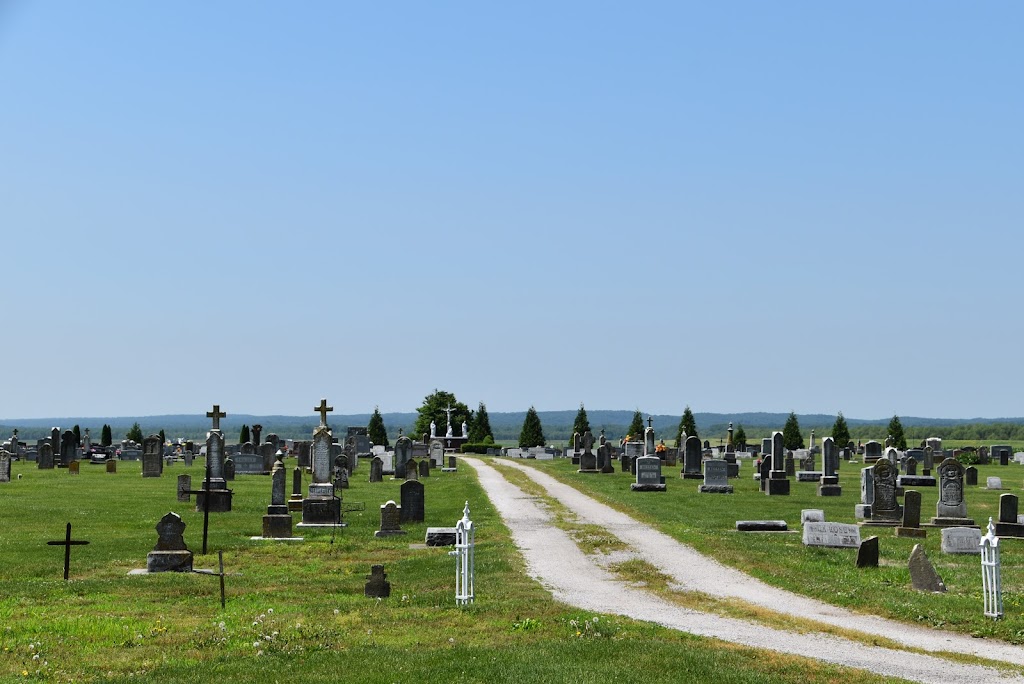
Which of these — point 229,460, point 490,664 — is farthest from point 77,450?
point 490,664

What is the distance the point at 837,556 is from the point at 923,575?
13.9 feet

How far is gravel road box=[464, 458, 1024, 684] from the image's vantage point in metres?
14.6

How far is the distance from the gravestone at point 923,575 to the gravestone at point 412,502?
46.6 ft

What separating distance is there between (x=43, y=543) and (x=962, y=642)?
780 inches

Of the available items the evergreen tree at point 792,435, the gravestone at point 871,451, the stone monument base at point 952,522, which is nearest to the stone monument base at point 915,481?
the gravestone at point 871,451

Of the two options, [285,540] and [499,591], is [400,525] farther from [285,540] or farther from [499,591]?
[499,591]

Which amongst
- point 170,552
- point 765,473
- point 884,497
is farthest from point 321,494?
point 765,473

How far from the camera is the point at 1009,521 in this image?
28.6m

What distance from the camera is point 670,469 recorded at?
60.2 meters

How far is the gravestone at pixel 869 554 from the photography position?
22891 mm

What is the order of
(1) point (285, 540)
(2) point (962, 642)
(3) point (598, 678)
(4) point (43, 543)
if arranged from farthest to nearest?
(1) point (285, 540) → (4) point (43, 543) → (2) point (962, 642) → (3) point (598, 678)

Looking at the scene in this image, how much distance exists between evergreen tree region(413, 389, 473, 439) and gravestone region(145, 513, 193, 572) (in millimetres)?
70332

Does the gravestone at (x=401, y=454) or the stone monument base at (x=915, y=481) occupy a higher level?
the gravestone at (x=401, y=454)

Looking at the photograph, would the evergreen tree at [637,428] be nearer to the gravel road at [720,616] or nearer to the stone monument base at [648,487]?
the stone monument base at [648,487]
